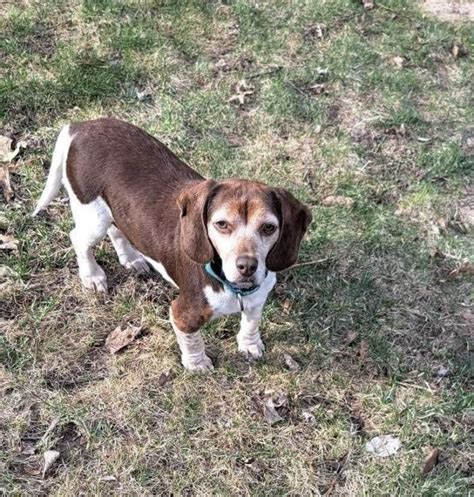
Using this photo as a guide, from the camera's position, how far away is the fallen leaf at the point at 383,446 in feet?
12.4

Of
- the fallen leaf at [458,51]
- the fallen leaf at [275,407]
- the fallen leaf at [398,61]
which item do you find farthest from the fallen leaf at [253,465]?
the fallen leaf at [458,51]

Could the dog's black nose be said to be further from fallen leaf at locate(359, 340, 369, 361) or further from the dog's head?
fallen leaf at locate(359, 340, 369, 361)

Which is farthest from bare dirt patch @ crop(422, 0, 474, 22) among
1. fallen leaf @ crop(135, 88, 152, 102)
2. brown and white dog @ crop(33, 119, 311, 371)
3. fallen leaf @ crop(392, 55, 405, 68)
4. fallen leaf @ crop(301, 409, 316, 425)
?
fallen leaf @ crop(301, 409, 316, 425)

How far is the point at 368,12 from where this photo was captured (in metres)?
6.71

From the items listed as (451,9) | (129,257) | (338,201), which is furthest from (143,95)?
(451,9)

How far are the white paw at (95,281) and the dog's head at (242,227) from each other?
128cm

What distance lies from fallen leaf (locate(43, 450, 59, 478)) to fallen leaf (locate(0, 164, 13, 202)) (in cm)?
204

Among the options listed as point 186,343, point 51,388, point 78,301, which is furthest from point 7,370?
point 186,343

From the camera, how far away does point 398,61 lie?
6.23 m

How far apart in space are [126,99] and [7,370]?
105 inches

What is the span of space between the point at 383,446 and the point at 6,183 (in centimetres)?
327

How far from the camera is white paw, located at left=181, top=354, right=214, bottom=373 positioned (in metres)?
4.00

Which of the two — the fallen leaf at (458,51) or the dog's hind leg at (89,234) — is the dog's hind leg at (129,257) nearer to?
the dog's hind leg at (89,234)

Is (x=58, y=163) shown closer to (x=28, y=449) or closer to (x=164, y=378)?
(x=164, y=378)
